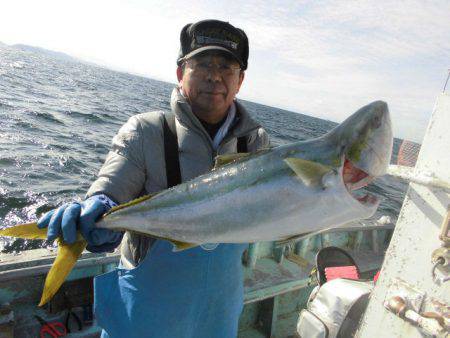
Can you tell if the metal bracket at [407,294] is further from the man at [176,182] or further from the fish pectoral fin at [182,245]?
the fish pectoral fin at [182,245]

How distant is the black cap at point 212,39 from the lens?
3229mm

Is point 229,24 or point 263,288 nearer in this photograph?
point 229,24

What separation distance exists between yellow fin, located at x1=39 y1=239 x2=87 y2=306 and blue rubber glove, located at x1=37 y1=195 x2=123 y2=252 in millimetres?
62

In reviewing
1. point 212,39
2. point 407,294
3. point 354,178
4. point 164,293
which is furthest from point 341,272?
point 212,39

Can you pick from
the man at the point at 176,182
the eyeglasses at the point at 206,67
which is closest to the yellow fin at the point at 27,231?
the man at the point at 176,182

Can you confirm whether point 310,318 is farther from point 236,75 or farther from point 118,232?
point 236,75

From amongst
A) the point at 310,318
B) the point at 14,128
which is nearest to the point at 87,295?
the point at 310,318

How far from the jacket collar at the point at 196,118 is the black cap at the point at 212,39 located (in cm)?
38

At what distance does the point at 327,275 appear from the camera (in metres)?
4.66

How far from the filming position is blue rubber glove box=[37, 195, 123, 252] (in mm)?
2664

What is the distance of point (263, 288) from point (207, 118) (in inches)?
130

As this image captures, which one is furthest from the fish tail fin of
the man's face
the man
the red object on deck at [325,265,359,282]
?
the red object on deck at [325,265,359,282]

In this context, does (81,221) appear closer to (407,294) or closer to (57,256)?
(57,256)

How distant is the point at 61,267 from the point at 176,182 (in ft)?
3.52
